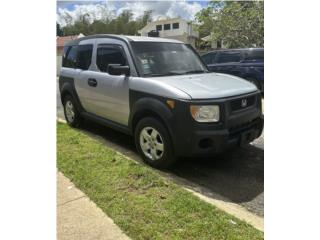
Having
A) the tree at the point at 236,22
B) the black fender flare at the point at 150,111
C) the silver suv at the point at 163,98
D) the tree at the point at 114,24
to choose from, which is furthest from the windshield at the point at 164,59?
the tree at the point at 114,24

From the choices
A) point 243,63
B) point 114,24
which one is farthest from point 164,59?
Answer: point 114,24

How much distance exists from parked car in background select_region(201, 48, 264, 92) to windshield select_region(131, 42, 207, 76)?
4785mm

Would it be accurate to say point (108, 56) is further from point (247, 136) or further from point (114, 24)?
point (114, 24)

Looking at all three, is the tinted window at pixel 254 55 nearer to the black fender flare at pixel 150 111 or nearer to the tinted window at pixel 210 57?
the tinted window at pixel 210 57

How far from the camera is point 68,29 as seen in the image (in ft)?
114

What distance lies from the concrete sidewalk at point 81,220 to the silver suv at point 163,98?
3.80ft

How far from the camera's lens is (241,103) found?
411 centimetres

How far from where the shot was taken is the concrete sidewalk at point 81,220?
284cm

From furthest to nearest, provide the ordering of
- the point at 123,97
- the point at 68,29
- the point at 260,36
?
the point at 68,29, the point at 260,36, the point at 123,97

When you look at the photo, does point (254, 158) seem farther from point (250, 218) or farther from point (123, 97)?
point (123, 97)

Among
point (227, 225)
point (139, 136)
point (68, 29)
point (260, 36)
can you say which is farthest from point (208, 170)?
point (68, 29)

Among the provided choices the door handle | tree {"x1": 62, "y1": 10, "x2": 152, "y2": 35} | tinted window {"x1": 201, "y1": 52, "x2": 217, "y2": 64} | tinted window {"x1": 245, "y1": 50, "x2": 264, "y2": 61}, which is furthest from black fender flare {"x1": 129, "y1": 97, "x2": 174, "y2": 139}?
tree {"x1": 62, "y1": 10, "x2": 152, "y2": 35}

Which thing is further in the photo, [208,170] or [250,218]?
[208,170]
